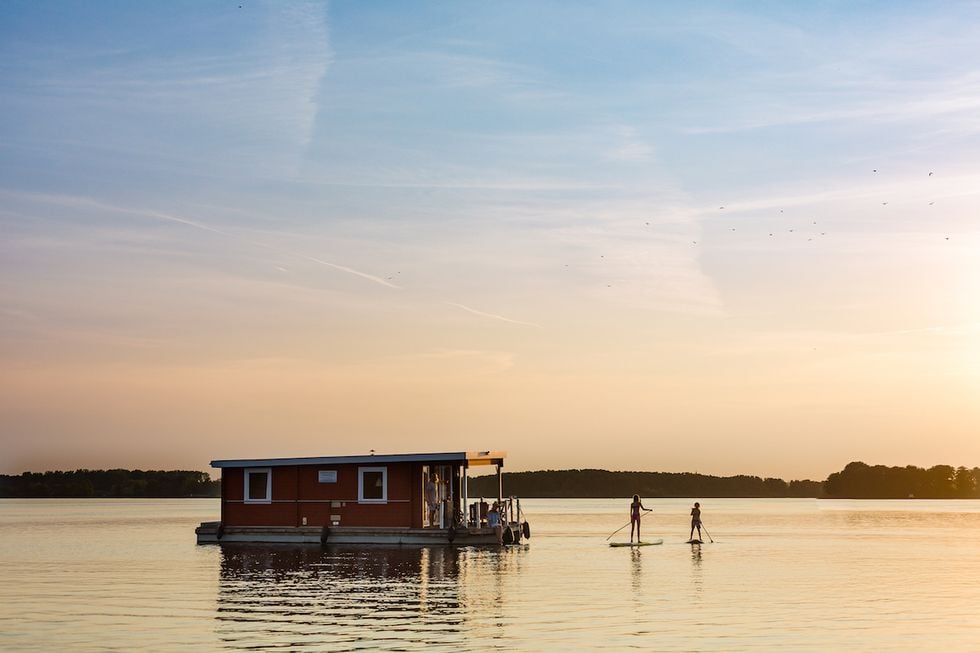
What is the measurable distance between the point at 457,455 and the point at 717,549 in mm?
13920

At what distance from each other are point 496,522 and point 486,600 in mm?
21125

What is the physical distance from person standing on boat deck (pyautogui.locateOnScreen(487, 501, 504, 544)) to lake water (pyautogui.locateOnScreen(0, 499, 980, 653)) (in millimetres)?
983

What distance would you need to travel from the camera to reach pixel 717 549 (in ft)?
177

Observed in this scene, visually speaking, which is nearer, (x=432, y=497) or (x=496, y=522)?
(x=432, y=497)

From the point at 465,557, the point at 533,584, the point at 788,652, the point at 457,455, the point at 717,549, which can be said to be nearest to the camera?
the point at 788,652

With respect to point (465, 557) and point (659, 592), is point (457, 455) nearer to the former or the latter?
point (465, 557)

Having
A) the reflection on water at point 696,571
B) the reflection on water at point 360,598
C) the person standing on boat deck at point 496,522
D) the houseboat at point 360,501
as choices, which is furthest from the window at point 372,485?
the reflection on water at point 696,571

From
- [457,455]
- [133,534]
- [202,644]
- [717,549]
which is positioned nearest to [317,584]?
[202,644]

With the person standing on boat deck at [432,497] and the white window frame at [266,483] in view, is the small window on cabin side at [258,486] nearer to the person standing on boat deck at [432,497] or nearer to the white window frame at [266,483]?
the white window frame at [266,483]

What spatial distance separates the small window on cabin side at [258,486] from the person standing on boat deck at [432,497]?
7850 millimetres

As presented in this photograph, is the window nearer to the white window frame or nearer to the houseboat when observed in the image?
the houseboat

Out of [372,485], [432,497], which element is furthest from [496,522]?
[372,485]

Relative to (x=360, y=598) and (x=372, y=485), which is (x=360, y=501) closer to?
(x=372, y=485)

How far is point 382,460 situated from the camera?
49688 millimetres
